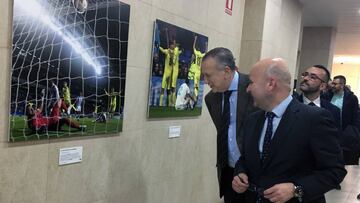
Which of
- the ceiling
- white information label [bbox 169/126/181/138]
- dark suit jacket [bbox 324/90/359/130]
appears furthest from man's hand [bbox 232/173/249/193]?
the ceiling

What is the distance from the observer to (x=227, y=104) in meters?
2.46

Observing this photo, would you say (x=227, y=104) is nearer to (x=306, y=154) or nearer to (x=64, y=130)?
(x=306, y=154)

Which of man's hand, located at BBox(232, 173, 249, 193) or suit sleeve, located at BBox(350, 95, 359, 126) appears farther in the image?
suit sleeve, located at BBox(350, 95, 359, 126)

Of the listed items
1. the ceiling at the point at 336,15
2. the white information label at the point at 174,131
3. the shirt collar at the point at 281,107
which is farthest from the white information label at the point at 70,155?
the ceiling at the point at 336,15

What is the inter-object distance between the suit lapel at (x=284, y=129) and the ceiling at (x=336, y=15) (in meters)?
5.29

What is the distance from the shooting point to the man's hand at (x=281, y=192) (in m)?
1.63

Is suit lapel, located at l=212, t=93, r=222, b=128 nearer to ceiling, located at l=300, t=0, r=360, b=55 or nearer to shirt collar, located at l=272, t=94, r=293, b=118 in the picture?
shirt collar, located at l=272, t=94, r=293, b=118

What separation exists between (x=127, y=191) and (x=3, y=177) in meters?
1.17

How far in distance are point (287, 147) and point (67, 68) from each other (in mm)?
1309

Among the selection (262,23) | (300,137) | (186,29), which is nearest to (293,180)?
(300,137)

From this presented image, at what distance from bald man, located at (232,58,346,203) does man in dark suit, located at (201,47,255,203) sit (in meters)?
0.60

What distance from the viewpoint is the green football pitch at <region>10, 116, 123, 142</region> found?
6.16ft

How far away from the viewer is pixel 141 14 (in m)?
2.75

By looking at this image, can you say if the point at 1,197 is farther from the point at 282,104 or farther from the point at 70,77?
the point at 282,104
